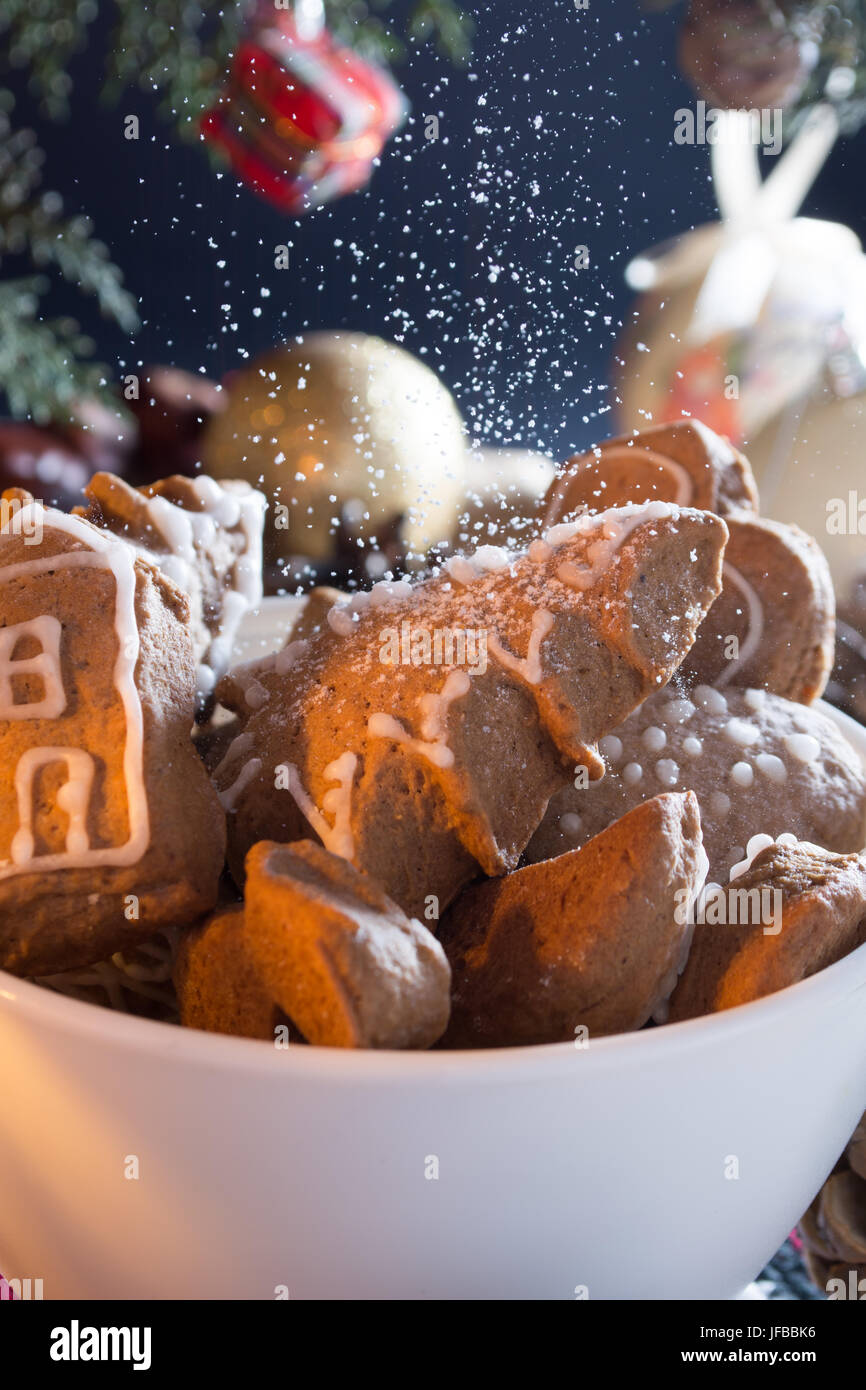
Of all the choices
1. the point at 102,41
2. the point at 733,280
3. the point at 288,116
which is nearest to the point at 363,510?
the point at 733,280

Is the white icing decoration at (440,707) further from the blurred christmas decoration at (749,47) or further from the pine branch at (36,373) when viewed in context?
the pine branch at (36,373)

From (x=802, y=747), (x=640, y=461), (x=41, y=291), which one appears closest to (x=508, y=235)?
(x=640, y=461)

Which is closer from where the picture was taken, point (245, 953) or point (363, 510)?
point (245, 953)

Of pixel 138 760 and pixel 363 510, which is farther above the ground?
pixel 363 510

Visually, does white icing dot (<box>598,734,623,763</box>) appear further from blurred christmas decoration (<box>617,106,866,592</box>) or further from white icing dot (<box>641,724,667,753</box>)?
blurred christmas decoration (<box>617,106,866,592</box>)

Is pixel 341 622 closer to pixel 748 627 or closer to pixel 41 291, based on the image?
pixel 748 627

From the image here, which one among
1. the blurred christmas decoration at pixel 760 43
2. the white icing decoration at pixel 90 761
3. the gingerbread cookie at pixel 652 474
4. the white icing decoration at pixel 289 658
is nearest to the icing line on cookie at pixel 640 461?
the gingerbread cookie at pixel 652 474
